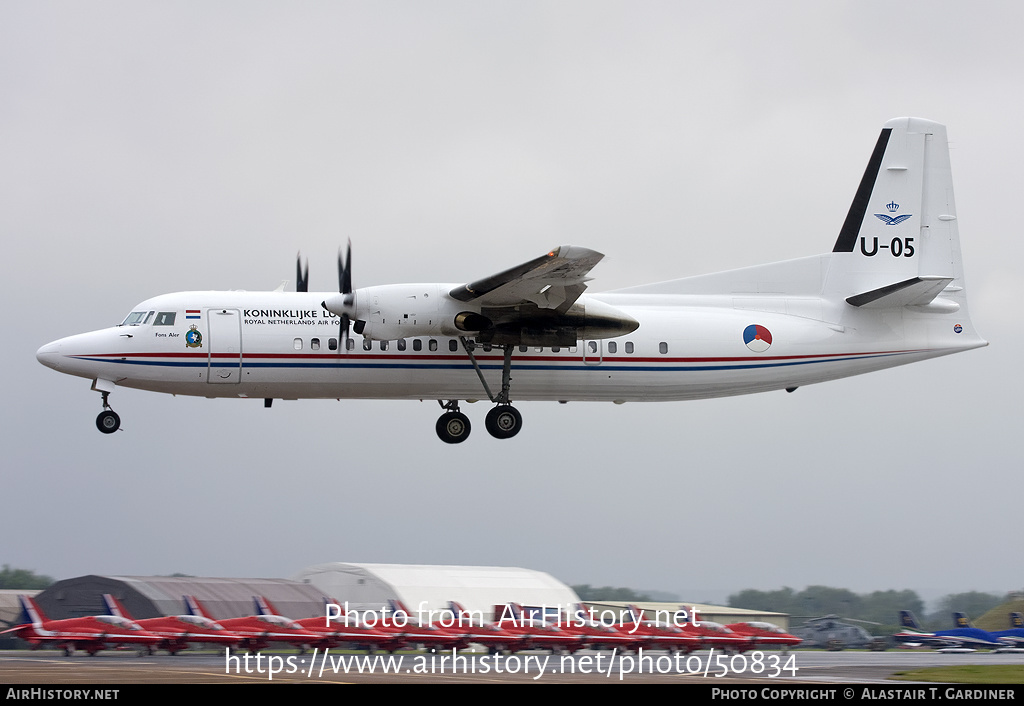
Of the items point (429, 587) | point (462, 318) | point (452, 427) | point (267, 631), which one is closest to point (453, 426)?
point (452, 427)

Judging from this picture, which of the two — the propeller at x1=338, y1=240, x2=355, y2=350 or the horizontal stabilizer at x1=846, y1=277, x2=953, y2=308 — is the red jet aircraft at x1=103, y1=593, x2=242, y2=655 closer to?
the propeller at x1=338, y1=240, x2=355, y2=350

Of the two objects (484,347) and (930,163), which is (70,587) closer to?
(484,347)

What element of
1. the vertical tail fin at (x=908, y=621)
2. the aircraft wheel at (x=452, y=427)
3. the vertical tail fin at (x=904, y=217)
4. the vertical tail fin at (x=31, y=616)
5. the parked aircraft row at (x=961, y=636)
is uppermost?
the vertical tail fin at (x=904, y=217)

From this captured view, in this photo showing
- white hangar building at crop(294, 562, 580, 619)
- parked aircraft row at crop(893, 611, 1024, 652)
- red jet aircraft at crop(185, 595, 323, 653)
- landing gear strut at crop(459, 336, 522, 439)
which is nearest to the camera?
landing gear strut at crop(459, 336, 522, 439)

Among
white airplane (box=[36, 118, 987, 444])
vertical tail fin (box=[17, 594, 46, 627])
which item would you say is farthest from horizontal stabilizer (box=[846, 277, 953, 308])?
vertical tail fin (box=[17, 594, 46, 627])

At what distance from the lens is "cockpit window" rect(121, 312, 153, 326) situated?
69.4 ft

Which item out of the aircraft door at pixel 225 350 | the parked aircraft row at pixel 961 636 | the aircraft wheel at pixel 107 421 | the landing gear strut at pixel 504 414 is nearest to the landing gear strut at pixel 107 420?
the aircraft wheel at pixel 107 421

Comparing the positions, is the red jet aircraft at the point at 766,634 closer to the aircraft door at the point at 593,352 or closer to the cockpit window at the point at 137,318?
the aircraft door at the point at 593,352

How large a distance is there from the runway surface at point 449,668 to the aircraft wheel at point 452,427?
4.23m

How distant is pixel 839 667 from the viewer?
904 inches

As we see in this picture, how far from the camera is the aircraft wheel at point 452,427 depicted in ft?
73.4

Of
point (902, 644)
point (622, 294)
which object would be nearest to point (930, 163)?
point (622, 294)

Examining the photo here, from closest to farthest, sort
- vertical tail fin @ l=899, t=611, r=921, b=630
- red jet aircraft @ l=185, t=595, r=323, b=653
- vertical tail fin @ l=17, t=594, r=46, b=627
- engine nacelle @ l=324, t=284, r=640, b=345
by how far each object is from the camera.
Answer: engine nacelle @ l=324, t=284, r=640, b=345
vertical tail fin @ l=17, t=594, r=46, b=627
red jet aircraft @ l=185, t=595, r=323, b=653
vertical tail fin @ l=899, t=611, r=921, b=630
